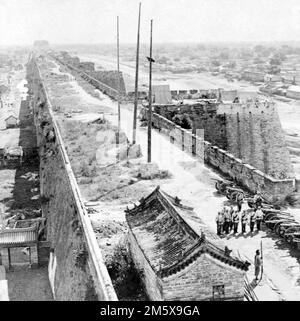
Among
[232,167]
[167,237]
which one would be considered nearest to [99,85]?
[232,167]

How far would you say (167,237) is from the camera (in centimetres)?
1135

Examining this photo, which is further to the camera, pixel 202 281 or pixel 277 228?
pixel 277 228

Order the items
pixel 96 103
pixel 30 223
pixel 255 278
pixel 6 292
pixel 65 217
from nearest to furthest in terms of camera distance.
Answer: pixel 255 278 < pixel 6 292 < pixel 65 217 < pixel 30 223 < pixel 96 103

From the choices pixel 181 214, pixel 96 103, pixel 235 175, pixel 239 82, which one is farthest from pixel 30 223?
pixel 239 82

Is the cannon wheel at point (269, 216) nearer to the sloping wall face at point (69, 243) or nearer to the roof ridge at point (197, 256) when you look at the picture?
the roof ridge at point (197, 256)

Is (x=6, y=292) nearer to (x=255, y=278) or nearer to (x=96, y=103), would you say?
(x=255, y=278)

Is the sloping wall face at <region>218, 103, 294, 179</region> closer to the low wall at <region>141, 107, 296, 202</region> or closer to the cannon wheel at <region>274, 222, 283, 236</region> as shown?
the low wall at <region>141, 107, 296, 202</region>

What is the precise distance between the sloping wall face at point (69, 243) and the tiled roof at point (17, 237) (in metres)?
0.83

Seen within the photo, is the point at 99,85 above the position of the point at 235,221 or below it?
below

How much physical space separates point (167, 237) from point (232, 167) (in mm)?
8599

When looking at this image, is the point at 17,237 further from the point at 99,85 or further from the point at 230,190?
the point at 99,85

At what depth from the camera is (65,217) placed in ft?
60.5

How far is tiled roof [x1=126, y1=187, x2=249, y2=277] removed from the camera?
1021 cm
